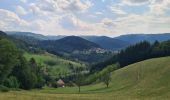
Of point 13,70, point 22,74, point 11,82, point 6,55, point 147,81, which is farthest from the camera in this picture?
point 22,74

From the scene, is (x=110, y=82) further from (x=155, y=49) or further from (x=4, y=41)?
(x=155, y=49)

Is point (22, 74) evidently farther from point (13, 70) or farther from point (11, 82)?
point (11, 82)

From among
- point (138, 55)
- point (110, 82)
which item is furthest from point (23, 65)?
point (138, 55)

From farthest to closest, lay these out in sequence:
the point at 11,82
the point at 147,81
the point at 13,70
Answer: the point at 13,70
the point at 11,82
the point at 147,81

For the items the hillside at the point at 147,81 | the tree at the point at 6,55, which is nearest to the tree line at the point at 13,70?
the tree at the point at 6,55

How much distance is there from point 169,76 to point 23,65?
5166 cm

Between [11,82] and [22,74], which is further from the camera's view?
[22,74]

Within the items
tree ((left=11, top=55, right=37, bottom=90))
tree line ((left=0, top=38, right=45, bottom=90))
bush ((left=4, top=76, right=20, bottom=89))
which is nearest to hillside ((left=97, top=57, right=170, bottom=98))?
tree line ((left=0, top=38, right=45, bottom=90))

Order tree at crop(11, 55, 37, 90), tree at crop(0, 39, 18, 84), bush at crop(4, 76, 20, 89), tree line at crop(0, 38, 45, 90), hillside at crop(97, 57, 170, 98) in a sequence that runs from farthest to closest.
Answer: tree at crop(11, 55, 37, 90) < bush at crop(4, 76, 20, 89) < tree line at crop(0, 38, 45, 90) < tree at crop(0, 39, 18, 84) < hillside at crop(97, 57, 170, 98)

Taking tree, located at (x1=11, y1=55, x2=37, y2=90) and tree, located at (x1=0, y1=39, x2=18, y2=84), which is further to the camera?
tree, located at (x1=11, y1=55, x2=37, y2=90)

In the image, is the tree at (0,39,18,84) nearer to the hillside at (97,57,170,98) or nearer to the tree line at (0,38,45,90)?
the tree line at (0,38,45,90)

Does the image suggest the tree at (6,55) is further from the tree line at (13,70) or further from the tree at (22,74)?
the tree at (22,74)

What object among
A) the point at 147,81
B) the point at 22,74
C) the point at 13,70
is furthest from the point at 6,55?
the point at 147,81

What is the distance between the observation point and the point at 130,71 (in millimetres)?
125688
